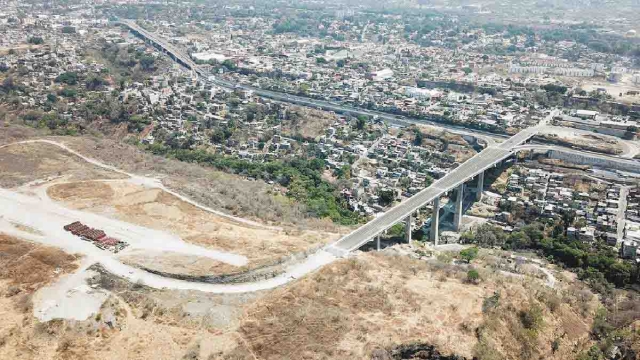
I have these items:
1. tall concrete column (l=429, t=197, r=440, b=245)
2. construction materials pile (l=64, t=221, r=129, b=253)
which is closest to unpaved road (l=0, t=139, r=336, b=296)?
construction materials pile (l=64, t=221, r=129, b=253)

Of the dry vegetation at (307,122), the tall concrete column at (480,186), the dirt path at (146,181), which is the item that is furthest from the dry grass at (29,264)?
the dry vegetation at (307,122)

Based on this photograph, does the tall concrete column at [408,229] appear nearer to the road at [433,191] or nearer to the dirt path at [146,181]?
the road at [433,191]

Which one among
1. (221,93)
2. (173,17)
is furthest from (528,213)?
(173,17)

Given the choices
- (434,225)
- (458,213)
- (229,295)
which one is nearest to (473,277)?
(229,295)

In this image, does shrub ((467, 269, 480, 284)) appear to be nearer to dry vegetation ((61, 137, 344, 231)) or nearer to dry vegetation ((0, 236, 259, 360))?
dry vegetation ((61, 137, 344, 231))

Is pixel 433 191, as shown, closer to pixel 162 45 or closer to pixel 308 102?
pixel 308 102

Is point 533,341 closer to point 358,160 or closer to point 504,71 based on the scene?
point 358,160
